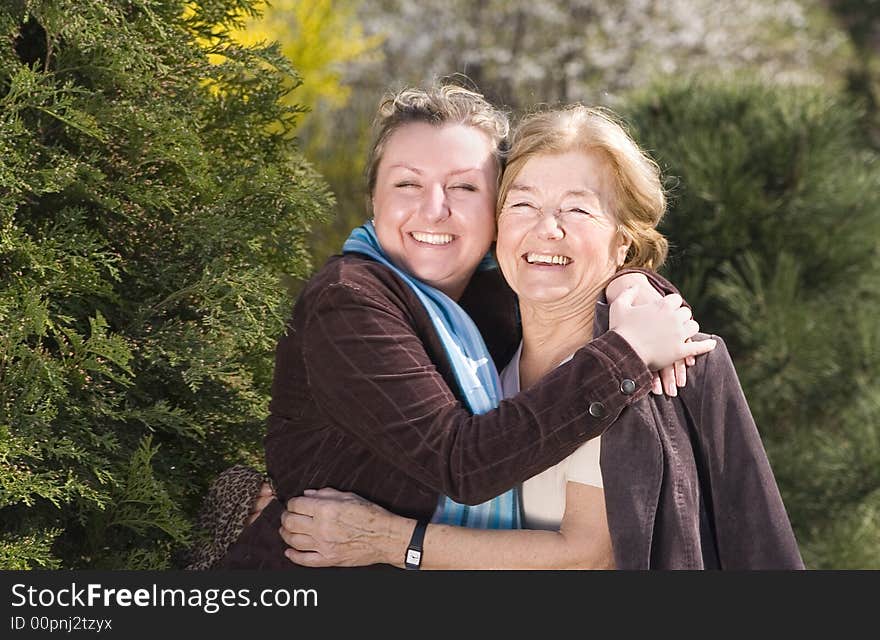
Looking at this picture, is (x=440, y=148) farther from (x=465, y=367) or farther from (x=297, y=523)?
(x=297, y=523)

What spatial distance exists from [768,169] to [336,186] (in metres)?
5.36

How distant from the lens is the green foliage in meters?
4.79

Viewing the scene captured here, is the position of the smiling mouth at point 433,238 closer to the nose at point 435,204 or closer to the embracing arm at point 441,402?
the nose at point 435,204

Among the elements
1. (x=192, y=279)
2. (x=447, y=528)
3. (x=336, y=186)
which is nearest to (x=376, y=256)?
(x=192, y=279)

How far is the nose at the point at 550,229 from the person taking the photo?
240 centimetres

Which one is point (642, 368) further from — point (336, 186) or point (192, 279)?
point (336, 186)

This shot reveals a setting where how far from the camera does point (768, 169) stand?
508cm

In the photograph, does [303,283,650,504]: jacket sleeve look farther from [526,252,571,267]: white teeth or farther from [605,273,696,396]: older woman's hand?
[526,252,571,267]: white teeth

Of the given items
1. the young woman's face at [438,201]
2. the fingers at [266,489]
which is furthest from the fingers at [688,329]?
the fingers at [266,489]

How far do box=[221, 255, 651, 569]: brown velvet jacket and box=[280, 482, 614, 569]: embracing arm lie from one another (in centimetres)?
7

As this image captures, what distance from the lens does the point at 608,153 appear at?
8.02 feet

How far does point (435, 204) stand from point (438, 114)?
0.76 ft

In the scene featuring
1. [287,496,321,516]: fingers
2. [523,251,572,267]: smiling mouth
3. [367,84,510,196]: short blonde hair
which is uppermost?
[367,84,510,196]: short blonde hair

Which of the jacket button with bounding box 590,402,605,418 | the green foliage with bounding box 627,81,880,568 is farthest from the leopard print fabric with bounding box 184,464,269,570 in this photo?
the green foliage with bounding box 627,81,880,568
